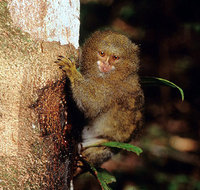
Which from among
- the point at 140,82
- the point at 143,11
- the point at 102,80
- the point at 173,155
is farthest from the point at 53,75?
the point at 143,11

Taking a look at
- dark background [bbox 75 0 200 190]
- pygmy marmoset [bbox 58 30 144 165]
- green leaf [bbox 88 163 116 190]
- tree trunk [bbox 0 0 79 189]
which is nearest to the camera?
tree trunk [bbox 0 0 79 189]

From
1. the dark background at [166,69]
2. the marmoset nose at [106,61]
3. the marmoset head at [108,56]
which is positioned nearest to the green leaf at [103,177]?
the marmoset head at [108,56]

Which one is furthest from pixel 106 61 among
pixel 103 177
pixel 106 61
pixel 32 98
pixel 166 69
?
pixel 166 69

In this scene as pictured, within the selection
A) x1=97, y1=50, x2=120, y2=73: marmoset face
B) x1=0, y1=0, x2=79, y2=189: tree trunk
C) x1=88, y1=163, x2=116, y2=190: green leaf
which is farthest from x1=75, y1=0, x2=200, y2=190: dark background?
x1=0, y1=0, x2=79, y2=189: tree trunk

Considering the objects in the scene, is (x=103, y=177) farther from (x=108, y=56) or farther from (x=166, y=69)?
(x=166, y=69)

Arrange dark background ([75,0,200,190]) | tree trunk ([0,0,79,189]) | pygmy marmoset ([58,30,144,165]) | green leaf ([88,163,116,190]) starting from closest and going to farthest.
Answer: tree trunk ([0,0,79,189]) < green leaf ([88,163,116,190]) < pygmy marmoset ([58,30,144,165]) < dark background ([75,0,200,190])

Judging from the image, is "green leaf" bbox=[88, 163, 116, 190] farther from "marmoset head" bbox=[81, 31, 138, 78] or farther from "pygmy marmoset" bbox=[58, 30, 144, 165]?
"marmoset head" bbox=[81, 31, 138, 78]

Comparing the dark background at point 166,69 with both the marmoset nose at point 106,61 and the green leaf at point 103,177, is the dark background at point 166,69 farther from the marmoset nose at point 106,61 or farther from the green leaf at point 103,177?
the green leaf at point 103,177

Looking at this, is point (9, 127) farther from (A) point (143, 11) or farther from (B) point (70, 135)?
(A) point (143, 11)
